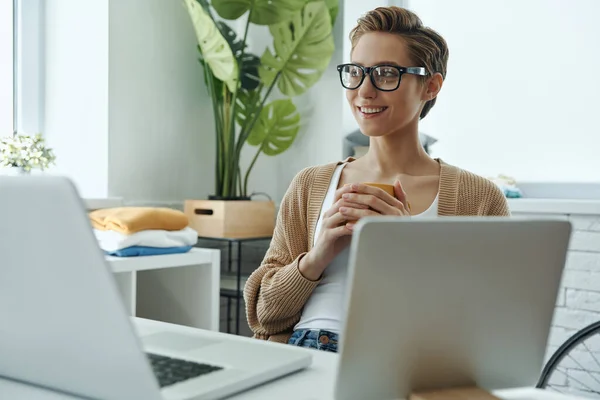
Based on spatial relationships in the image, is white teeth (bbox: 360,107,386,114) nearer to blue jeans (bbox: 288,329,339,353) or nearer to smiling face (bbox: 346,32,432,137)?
smiling face (bbox: 346,32,432,137)

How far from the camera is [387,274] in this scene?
0.63 m

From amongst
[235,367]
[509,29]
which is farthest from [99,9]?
[235,367]

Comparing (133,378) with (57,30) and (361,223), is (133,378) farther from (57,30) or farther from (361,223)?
(57,30)

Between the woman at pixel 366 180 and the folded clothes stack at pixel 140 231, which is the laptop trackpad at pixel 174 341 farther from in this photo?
the folded clothes stack at pixel 140 231

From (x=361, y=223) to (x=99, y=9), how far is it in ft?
7.98

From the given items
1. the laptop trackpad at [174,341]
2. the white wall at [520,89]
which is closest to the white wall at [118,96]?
the white wall at [520,89]

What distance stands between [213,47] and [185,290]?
3.11 feet

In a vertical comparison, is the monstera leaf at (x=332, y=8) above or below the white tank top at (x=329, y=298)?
above

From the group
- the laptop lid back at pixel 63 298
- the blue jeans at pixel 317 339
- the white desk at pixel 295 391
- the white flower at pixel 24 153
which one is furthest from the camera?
the white flower at pixel 24 153

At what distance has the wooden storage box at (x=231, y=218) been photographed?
2.72 meters

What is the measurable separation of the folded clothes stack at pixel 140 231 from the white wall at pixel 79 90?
48 centimetres

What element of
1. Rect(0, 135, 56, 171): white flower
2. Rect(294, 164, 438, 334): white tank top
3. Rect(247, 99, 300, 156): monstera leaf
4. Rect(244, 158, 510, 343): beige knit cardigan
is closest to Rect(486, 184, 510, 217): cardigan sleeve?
Rect(244, 158, 510, 343): beige knit cardigan

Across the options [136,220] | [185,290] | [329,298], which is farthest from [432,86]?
[185,290]

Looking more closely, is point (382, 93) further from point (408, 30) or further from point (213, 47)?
point (213, 47)
